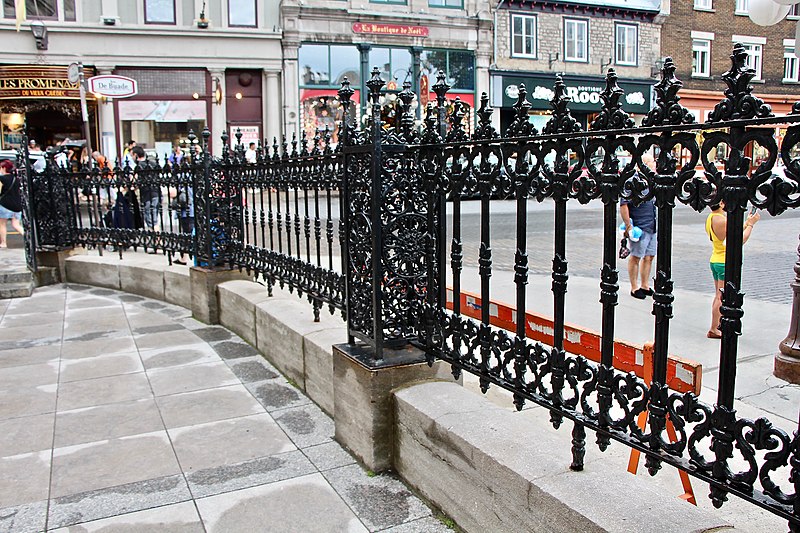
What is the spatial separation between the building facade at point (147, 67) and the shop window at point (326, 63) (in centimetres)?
119

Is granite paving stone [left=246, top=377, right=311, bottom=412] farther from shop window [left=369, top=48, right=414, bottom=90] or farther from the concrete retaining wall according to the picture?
shop window [left=369, top=48, right=414, bottom=90]

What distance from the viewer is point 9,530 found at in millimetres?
3293

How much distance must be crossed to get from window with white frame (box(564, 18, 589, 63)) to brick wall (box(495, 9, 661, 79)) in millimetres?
203

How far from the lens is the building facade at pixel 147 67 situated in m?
25.0

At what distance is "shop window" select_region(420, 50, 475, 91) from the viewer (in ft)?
99.2

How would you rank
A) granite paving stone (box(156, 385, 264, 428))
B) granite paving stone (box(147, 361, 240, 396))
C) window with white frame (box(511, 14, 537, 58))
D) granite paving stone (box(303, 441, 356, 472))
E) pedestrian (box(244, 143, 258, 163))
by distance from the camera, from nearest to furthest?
granite paving stone (box(303, 441, 356, 472)) < granite paving stone (box(156, 385, 264, 428)) < granite paving stone (box(147, 361, 240, 396)) < pedestrian (box(244, 143, 258, 163)) < window with white frame (box(511, 14, 537, 58))

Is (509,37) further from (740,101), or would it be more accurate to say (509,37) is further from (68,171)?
(740,101)

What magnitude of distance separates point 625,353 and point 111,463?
2.99 m

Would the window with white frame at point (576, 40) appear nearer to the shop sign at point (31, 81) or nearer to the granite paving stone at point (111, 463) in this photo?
the shop sign at point (31, 81)

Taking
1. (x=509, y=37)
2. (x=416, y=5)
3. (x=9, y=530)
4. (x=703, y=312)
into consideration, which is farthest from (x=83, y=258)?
(x=509, y=37)

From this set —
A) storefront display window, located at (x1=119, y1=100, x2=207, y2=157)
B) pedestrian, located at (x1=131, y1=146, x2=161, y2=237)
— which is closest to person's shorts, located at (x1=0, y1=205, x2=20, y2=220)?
pedestrian, located at (x1=131, y1=146, x2=161, y2=237)

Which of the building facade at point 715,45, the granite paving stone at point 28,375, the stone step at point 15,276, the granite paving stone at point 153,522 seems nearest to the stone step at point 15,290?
the stone step at point 15,276

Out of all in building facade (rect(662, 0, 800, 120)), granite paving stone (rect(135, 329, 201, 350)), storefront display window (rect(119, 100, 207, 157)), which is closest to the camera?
granite paving stone (rect(135, 329, 201, 350))

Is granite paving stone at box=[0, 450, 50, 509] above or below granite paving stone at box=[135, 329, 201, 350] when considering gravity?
below
